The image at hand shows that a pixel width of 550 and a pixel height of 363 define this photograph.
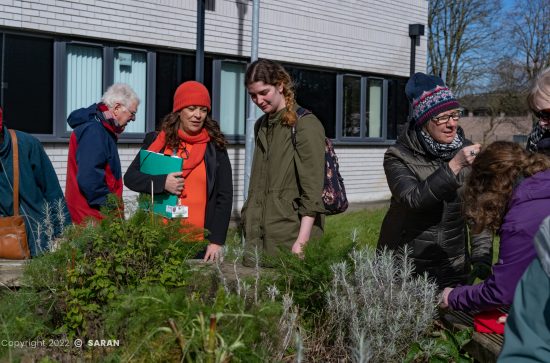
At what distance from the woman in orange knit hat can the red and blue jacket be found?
381 mm

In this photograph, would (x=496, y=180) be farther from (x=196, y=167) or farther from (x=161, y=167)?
(x=161, y=167)

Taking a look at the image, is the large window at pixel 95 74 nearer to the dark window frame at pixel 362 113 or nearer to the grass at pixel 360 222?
the grass at pixel 360 222

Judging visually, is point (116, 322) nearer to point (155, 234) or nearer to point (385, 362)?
point (155, 234)

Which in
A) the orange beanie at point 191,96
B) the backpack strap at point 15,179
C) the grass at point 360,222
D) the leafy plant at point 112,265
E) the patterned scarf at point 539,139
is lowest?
the grass at point 360,222

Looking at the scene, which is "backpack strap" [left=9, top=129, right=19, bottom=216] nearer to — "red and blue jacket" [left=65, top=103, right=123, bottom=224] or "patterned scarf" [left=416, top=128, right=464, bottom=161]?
"red and blue jacket" [left=65, top=103, right=123, bottom=224]

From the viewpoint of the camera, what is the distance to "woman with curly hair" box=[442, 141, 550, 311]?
2287 mm

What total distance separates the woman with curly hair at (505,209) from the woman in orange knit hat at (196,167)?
165cm

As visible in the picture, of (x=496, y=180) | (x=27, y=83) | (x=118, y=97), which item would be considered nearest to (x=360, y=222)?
(x=27, y=83)

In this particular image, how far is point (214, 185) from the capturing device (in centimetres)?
404

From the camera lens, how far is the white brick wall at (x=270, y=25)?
9.62 metres

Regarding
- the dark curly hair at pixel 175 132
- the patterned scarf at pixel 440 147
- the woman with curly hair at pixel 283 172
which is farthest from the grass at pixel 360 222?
the patterned scarf at pixel 440 147

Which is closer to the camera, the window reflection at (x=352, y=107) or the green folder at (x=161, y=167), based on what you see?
the green folder at (x=161, y=167)

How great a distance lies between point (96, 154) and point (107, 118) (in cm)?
30

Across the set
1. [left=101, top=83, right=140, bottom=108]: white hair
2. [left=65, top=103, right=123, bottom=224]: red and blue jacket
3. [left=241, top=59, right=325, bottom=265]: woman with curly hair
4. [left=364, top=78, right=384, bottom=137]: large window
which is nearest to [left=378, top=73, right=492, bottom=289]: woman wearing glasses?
[left=241, top=59, right=325, bottom=265]: woman with curly hair
